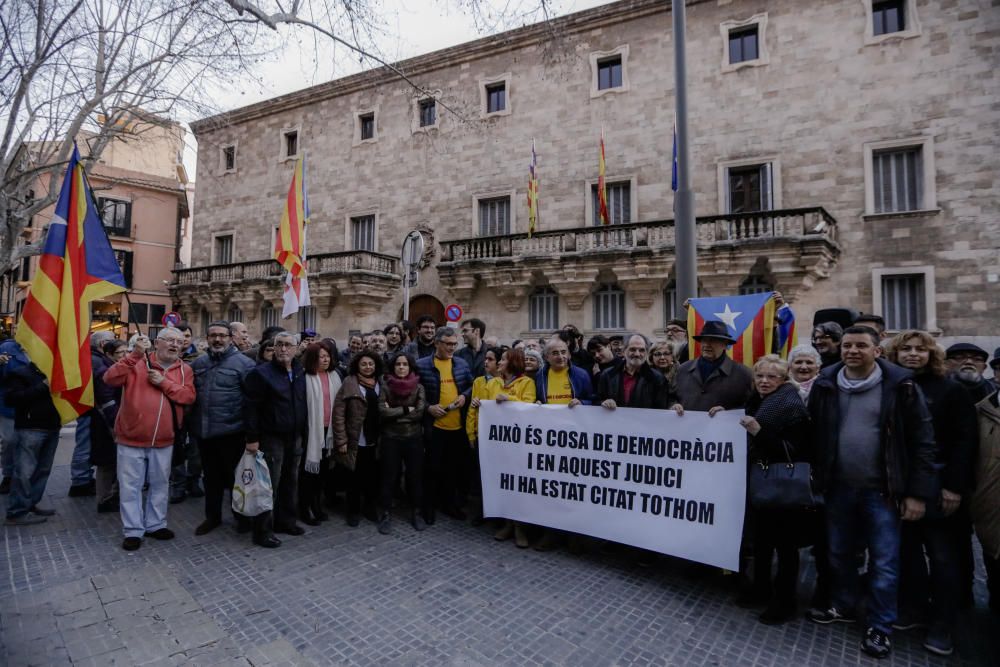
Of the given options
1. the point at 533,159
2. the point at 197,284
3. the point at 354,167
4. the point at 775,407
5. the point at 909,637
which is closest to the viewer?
the point at 909,637

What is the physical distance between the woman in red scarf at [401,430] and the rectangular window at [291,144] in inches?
825

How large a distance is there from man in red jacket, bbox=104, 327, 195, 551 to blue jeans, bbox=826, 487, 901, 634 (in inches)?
210

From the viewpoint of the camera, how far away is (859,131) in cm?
1341

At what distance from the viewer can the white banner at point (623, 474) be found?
3.75 m

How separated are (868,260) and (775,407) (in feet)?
41.5

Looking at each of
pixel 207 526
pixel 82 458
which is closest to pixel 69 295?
pixel 207 526

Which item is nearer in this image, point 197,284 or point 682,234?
point 682,234

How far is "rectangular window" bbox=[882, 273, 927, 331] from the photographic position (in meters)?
12.8

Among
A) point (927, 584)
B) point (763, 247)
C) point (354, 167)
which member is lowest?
point (927, 584)

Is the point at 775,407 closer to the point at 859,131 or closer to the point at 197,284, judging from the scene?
the point at 859,131

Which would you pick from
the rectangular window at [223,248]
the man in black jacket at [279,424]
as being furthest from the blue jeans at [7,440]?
the rectangular window at [223,248]

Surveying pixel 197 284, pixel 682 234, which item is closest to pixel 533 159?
pixel 682 234

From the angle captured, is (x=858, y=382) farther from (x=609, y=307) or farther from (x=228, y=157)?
(x=228, y=157)

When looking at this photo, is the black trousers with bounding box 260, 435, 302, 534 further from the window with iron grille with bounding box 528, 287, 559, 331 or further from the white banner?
the window with iron grille with bounding box 528, 287, 559, 331
